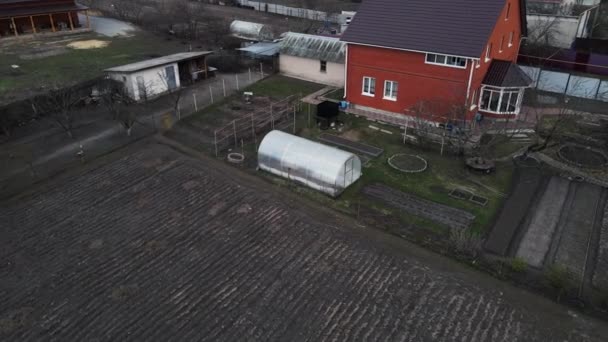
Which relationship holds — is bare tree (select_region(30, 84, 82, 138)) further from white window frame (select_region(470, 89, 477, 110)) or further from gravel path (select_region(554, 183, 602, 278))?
gravel path (select_region(554, 183, 602, 278))

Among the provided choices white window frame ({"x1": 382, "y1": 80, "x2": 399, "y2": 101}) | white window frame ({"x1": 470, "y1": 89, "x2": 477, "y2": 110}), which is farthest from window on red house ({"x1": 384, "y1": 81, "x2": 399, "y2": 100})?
white window frame ({"x1": 470, "y1": 89, "x2": 477, "y2": 110})

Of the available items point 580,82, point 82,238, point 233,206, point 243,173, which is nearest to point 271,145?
point 243,173

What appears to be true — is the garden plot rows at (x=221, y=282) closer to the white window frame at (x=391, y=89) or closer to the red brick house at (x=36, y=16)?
the white window frame at (x=391, y=89)

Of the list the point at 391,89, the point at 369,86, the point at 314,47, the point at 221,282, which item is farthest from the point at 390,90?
the point at 221,282

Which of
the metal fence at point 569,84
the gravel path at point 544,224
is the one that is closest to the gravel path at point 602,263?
the gravel path at point 544,224

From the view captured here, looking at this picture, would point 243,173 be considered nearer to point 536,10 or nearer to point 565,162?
point 565,162

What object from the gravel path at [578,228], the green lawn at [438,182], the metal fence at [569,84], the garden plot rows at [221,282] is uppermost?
the metal fence at [569,84]

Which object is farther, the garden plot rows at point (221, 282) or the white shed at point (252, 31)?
the white shed at point (252, 31)
